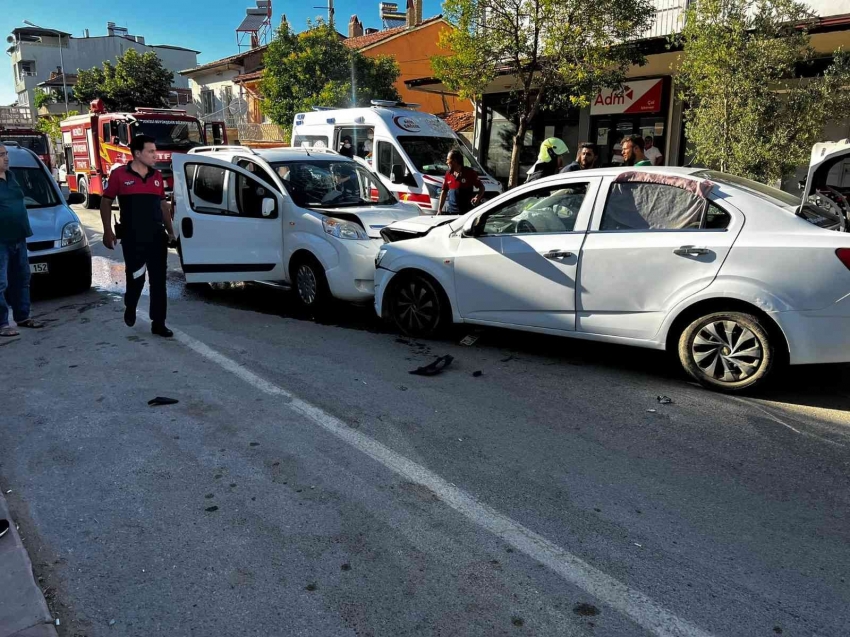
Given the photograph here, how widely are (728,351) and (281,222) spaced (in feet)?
16.2

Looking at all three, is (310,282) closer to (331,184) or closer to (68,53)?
(331,184)

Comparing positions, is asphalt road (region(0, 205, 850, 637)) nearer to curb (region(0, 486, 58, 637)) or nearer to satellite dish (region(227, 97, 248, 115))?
curb (region(0, 486, 58, 637))

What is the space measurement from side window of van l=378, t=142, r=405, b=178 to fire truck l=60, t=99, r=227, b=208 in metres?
8.02

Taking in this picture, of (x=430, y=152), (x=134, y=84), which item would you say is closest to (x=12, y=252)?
(x=430, y=152)

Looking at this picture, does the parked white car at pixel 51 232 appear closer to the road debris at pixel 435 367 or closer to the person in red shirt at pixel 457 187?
the person in red shirt at pixel 457 187

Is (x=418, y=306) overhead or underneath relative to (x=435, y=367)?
overhead

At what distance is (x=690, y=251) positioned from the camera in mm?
5203

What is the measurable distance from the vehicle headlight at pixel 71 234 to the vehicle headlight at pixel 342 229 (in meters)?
3.34

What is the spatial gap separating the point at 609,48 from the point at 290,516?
35.5 ft

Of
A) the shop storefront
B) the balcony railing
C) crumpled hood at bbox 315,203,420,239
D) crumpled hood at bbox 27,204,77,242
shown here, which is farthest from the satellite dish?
crumpled hood at bbox 315,203,420,239

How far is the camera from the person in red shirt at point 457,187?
10.3 metres

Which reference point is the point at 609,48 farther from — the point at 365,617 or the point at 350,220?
the point at 365,617

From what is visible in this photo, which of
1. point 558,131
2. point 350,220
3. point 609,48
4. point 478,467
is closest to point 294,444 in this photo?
A: point 478,467

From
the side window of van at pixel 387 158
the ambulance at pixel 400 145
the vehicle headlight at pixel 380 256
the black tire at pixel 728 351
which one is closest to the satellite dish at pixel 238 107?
the ambulance at pixel 400 145
